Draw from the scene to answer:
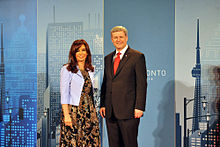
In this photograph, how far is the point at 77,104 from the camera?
273cm

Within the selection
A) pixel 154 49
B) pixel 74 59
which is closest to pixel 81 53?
pixel 74 59

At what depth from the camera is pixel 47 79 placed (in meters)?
3.86

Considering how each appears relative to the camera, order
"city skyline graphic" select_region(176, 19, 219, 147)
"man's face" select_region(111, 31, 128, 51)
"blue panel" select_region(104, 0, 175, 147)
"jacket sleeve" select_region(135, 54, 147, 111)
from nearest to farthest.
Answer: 1. "jacket sleeve" select_region(135, 54, 147, 111)
2. "man's face" select_region(111, 31, 128, 51)
3. "city skyline graphic" select_region(176, 19, 219, 147)
4. "blue panel" select_region(104, 0, 175, 147)

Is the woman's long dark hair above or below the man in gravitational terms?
above

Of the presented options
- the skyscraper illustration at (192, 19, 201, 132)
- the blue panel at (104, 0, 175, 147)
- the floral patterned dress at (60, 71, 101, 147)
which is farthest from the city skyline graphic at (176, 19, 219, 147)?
the floral patterned dress at (60, 71, 101, 147)

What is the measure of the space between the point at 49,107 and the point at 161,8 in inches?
93.9

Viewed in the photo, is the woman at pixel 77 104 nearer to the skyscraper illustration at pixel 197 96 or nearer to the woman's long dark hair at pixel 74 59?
the woman's long dark hair at pixel 74 59

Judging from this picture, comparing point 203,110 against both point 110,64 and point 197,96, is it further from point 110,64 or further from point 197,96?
point 110,64

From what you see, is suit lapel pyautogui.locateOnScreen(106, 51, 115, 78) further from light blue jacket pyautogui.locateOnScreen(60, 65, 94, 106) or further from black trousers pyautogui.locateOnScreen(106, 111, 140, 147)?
black trousers pyautogui.locateOnScreen(106, 111, 140, 147)

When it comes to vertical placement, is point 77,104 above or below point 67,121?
above

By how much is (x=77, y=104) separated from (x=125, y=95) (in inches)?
24.5

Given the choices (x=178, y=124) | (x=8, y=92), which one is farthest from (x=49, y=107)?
(x=178, y=124)

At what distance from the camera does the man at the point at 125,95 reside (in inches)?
96.4

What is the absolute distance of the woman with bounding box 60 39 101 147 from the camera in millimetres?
2727
